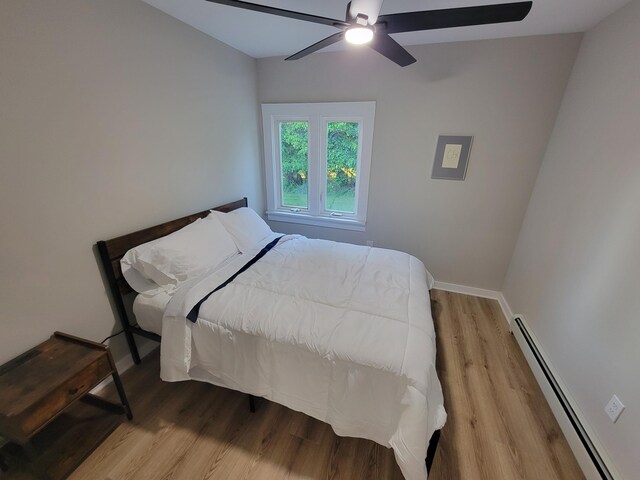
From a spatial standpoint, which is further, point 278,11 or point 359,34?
point 359,34

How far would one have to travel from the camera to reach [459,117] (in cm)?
241

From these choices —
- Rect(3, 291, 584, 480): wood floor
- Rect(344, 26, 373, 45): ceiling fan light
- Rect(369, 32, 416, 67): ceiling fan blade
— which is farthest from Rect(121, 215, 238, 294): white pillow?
Rect(369, 32, 416, 67): ceiling fan blade

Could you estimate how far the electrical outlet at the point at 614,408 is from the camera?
1.23 m

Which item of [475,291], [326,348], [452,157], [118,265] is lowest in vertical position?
[475,291]

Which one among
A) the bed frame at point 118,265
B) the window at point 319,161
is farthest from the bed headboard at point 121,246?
the window at point 319,161

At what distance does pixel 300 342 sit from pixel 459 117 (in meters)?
2.49

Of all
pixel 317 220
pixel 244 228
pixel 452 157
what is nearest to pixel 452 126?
pixel 452 157

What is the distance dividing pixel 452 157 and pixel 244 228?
7.11ft

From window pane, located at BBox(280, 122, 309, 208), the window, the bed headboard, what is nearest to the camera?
the bed headboard

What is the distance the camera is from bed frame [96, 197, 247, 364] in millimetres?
1603

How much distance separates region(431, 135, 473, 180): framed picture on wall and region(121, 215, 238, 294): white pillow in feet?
7.55

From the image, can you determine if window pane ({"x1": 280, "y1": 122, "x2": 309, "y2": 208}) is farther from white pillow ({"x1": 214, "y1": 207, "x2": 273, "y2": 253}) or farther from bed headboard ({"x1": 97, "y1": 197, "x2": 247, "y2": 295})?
bed headboard ({"x1": 97, "y1": 197, "x2": 247, "y2": 295})

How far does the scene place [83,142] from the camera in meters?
1.46

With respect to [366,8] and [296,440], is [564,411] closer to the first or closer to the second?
[296,440]
